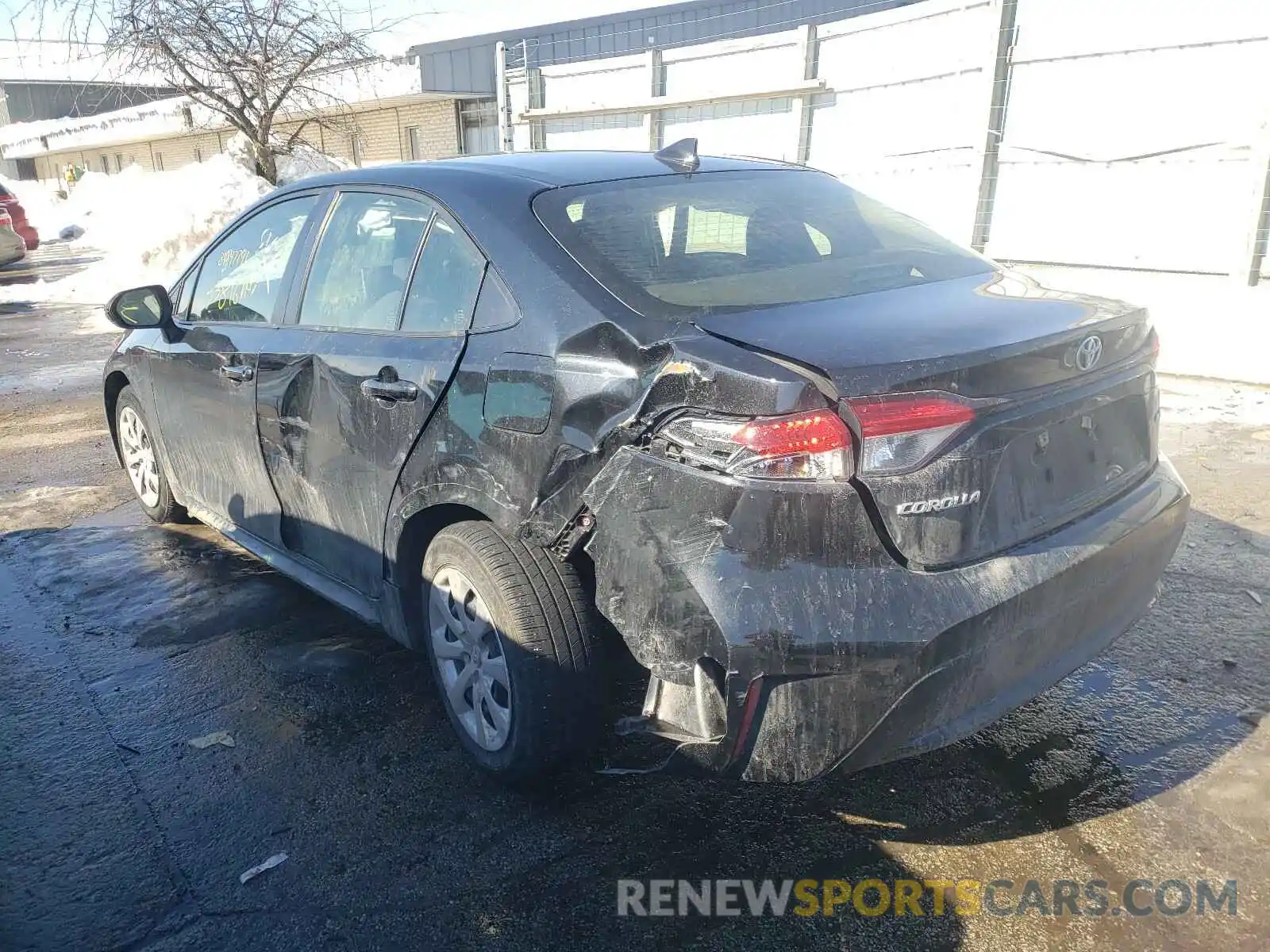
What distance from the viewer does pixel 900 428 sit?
2.11m

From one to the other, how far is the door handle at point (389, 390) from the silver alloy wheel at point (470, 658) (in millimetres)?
543

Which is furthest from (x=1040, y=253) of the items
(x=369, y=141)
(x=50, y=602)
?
(x=369, y=141)

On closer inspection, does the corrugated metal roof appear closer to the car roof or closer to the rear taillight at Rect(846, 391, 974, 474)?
the car roof

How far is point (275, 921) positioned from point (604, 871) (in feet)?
2.74

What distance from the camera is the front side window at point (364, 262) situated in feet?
10.3

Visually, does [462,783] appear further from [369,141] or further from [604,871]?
[369,141]

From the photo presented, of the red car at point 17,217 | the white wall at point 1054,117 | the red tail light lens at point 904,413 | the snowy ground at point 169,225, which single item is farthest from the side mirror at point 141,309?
the red car at point 17,217

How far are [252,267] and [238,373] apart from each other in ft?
1.95

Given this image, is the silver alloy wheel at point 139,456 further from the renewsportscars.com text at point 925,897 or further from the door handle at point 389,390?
the renewsportscars.com text at point 925,897

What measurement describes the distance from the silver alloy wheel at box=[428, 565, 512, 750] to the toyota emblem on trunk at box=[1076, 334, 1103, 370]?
1711mm

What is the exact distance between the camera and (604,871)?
2504 mm

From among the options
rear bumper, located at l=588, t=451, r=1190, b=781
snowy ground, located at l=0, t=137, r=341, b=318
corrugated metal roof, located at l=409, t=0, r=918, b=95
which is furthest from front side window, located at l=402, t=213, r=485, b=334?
corrugated metal roof, located at l=409, t=0, r=918, b=95

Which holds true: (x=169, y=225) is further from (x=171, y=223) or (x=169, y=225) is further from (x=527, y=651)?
(x=527, y=651)

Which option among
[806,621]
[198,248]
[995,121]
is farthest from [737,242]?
[198,248]
